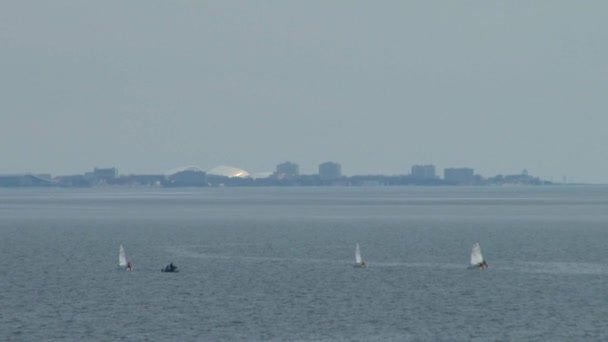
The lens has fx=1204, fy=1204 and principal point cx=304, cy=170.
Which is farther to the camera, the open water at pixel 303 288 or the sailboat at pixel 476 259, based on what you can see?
the sailboat at pixel 476 259

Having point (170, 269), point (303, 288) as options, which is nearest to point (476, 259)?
point (303, 288)

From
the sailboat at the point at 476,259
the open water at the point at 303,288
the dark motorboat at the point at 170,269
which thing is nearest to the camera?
the open water at the point at 303,288

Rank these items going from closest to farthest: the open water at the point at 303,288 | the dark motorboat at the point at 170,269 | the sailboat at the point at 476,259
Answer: the open water at the point at 303,288 < the dark motorboat at the point at 170,269 < the sailboat at the point at 476,259

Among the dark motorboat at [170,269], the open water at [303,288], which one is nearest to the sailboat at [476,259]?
the open water at [303,288]

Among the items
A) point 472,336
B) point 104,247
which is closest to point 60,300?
point 472,336

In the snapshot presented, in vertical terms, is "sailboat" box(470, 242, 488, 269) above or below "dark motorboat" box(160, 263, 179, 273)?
above

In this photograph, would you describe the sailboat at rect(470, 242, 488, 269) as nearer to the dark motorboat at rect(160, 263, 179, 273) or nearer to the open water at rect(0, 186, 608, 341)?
the open water at rect(0, 186, 608, 341)

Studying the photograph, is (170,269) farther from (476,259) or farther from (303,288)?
(476,259)

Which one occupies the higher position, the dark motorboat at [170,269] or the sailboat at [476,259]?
the sailboat at [476,259]

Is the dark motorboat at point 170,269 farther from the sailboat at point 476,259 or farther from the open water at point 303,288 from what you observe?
the sailboat at point 476,259

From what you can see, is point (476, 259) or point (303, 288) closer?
point (303, 288)

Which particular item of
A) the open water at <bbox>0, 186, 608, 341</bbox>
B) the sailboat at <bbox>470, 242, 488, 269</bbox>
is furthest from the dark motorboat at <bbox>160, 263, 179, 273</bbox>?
the sailboat at <bbox>470, 242, 488, 269</bbox>

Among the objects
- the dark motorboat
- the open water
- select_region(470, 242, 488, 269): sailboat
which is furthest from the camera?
select_region(470, 242, 488, 269): sailboat

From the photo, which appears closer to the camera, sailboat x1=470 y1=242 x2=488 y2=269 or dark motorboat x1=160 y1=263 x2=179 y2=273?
dark motorboat x1=160 y1=263 x2=179 y2=273
